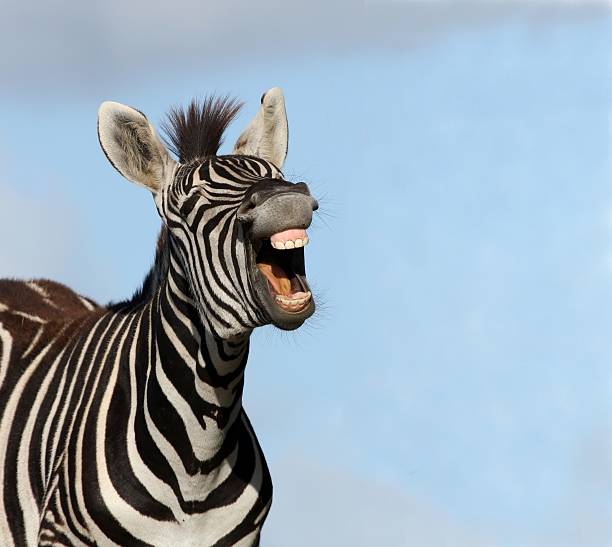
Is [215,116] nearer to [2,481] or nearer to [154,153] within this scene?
[154,153]

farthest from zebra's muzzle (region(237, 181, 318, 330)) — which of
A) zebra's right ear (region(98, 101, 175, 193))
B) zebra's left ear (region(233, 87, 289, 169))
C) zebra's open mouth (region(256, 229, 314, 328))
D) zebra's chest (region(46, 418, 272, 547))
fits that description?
zebra's left ear (region(233, 87, 289, 169))

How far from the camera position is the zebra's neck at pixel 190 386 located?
8766 mm

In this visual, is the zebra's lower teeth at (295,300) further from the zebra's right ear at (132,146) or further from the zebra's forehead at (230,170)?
the zebra's right ear at (132,146)

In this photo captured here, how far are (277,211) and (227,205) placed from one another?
2.12 feet

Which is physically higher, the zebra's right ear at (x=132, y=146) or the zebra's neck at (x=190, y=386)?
the zebra's right ear at (x=132, y=146)

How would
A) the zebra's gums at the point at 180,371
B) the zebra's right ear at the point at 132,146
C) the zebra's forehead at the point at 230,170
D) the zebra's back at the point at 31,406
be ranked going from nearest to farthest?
the zebra's gums at the point at 180,371 → the zebra's forehead at the point at 230,170 → the zebra's right ear at the point at 132,146 → the zebra's back at the point at 31,406

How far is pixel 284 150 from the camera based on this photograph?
981 cm

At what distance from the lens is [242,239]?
8125mm

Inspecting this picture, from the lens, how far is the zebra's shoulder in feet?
37.0

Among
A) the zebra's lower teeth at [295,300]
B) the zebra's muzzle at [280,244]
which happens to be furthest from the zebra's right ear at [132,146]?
the zebra's lower teeth at [295,300]

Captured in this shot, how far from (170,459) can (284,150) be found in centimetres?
238

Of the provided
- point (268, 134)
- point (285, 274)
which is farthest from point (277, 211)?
point (268, 134)

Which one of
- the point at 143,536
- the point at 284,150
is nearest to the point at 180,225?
the point at 284,150

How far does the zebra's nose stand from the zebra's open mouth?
5 cm
